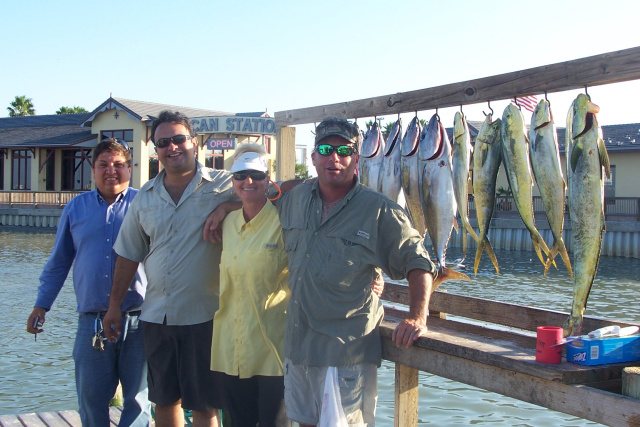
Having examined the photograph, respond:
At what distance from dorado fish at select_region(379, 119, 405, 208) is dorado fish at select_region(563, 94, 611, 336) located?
1160 mm

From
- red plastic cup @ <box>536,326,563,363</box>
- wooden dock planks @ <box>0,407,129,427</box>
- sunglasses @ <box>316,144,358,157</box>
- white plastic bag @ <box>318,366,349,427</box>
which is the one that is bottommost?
wooden dock planks @ <box>0,407,129,427</box>

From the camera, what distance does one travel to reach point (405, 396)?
3838 millimetres

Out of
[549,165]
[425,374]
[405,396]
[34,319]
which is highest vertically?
[549,165]

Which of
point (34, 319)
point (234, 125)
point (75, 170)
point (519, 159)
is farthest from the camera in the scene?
point (75, 170)

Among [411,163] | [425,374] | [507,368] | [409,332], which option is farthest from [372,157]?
[425,374]

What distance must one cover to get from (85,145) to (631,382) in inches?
1622

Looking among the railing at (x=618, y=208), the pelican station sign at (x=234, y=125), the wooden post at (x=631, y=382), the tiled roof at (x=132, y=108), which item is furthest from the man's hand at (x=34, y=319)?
the tiled roof at (x=132, y=108)

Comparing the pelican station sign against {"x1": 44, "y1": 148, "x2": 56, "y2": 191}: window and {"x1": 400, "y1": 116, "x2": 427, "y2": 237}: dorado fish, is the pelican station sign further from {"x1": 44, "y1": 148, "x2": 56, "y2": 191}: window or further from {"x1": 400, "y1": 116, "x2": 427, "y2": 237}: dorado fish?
{"x1": 400, "y1": 116, "x2": 427, "y2": 237}: dorado fish

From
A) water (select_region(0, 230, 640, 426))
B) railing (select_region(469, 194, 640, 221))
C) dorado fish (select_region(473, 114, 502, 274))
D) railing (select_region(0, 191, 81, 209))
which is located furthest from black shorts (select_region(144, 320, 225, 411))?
railing (select_region(0, 191, 81, 209))

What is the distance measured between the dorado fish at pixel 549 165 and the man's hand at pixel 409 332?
0.77 m

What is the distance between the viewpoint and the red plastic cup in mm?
2592

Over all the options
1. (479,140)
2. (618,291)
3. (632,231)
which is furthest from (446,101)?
(632,231)

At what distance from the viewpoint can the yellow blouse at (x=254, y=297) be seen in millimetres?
3375

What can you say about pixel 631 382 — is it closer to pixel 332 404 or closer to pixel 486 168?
pixel 332 404
